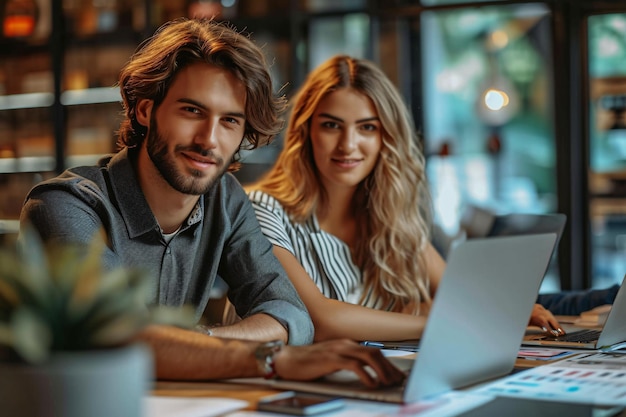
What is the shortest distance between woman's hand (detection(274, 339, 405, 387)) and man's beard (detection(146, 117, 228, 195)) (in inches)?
26.3

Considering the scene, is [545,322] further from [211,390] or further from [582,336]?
[211,390]

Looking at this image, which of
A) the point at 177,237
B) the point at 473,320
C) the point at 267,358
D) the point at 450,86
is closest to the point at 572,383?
the point at 473,320

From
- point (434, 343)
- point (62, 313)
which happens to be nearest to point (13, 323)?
point (62, 313)

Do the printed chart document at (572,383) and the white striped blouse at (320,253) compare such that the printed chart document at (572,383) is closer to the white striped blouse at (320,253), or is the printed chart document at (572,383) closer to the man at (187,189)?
the man at (187,189)

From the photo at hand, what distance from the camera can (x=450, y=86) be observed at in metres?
6.11

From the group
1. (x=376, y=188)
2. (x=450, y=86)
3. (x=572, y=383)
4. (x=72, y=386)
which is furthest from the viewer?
(x=450, y=86)

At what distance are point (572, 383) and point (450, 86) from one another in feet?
15.3

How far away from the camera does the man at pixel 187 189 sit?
2027mm

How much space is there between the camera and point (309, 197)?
289 cm

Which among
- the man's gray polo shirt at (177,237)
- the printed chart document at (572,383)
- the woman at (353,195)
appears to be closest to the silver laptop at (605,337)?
the printed chart document at (572,383)

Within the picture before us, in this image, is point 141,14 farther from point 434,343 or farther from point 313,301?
point 434,343

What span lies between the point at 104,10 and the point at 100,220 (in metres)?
4.66

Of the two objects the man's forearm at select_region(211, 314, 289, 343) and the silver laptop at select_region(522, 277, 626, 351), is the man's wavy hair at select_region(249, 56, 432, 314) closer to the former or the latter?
the silver laptop at select_region(522, 277, 626, 351)

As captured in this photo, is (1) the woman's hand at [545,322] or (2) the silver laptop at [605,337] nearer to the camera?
(2) the silver laptop at [605,337]
